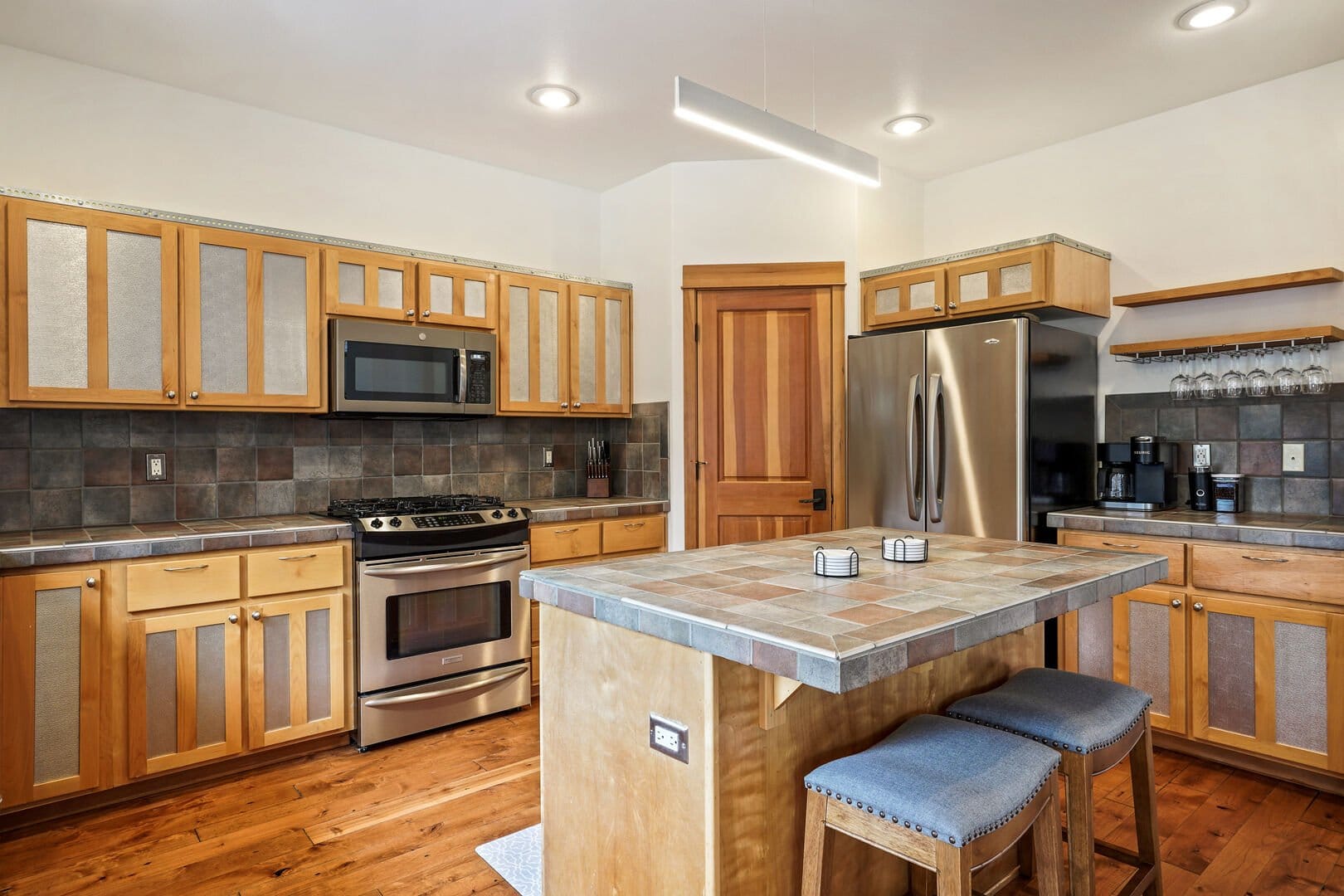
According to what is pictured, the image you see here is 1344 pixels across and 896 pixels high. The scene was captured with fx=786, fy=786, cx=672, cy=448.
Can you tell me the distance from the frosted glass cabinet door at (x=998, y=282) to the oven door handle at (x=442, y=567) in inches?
96.3

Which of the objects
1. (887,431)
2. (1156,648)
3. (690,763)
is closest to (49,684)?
(690,763)

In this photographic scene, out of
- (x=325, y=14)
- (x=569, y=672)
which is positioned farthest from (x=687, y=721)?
(x=325, y=14)

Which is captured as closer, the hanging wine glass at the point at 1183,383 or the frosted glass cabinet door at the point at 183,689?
the frosted glass cabinet door at the point at 183,689

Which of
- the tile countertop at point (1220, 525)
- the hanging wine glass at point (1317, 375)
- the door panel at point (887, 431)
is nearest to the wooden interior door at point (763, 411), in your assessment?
the door panel at point (887, 431)

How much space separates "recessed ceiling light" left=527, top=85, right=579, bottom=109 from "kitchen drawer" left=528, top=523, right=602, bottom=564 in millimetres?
1942

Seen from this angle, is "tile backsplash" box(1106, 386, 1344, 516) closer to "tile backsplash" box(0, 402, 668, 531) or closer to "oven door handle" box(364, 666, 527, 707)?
"tile backsplash" box(0, 402, 668, 531)

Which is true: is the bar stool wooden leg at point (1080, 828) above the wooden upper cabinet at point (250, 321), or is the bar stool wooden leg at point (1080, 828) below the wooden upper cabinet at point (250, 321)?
below

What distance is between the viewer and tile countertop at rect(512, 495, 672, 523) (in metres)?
3.85

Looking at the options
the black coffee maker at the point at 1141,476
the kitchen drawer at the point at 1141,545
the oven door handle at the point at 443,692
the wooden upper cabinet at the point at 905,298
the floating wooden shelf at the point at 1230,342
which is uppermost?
the wooden upper cabinet at the point at 905,298

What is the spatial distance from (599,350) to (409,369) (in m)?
1.13

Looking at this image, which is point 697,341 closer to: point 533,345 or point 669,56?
point 533,345

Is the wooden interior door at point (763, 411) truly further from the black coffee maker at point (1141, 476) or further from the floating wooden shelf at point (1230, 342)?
the floating wooden shelf at point (1230, 342)

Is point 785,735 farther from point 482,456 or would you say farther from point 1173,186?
point 1173,186

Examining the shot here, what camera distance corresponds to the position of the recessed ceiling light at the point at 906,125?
12.2 ft
